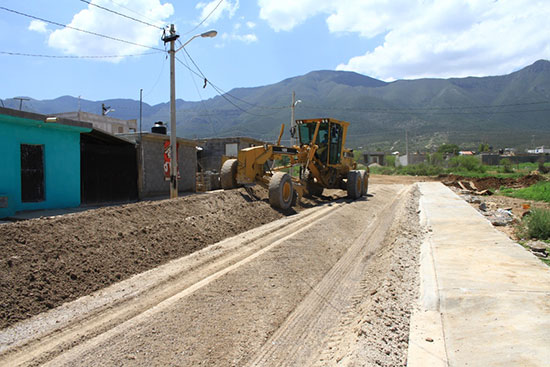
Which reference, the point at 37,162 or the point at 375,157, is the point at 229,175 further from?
the point at 375,157

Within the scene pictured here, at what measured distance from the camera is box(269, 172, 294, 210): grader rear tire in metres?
12.3

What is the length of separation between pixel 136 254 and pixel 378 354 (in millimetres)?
4837

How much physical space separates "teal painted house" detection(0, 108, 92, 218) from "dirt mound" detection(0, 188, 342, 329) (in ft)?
17.2

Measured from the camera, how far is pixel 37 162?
1262cm

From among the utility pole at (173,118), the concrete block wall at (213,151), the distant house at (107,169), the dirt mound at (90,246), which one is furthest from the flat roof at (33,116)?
the concrete block wall at (213,151)

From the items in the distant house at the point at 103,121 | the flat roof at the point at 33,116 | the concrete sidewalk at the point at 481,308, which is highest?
the distant house at the point at 103,121

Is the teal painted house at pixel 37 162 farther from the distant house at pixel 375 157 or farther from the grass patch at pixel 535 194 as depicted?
the distant house at pixel 375 157

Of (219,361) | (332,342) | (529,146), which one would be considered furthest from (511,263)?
(529,146)

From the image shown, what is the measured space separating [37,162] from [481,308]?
43.1 ft

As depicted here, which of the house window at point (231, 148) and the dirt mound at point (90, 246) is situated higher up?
the house window at point (231, 148)

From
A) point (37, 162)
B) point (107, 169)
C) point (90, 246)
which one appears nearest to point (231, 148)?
point (107, 169)

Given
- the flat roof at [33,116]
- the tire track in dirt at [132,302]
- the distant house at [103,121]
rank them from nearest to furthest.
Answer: the tire track in dirt at [132,302] → the flat roof at [33,116] → the distant house at [103,121]

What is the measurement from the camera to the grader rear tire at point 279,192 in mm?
12297

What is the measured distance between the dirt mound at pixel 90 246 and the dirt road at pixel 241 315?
310 millimetres
